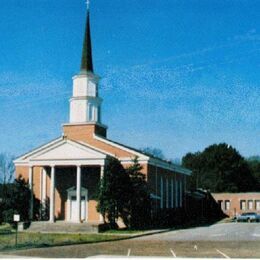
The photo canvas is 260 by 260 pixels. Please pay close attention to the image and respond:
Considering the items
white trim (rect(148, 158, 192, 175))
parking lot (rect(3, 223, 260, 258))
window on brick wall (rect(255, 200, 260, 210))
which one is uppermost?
white trim (rect(148, 158, 192, 175))

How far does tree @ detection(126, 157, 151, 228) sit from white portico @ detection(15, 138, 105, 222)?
2.40 metres

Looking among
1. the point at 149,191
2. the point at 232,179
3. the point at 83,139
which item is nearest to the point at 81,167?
the point at 83,139

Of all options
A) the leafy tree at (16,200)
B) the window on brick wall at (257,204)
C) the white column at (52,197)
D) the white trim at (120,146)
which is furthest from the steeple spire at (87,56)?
the window on brick wall at (257,204)

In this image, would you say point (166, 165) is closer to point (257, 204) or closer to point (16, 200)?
point (16, 200)

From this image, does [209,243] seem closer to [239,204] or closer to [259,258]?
[259,258]

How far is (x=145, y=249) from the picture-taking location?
2598 centimetres

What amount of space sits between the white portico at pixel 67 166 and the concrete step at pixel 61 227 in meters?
1.59

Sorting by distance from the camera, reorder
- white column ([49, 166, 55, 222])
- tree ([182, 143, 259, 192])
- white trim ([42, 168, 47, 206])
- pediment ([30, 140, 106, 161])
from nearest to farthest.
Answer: pediment ([30, 140, 106, 161]) < white column ([49, 166, 55, 222]) < white trim ([42, 168, 47, 206]) < tree ([182, 143, 259, 192])

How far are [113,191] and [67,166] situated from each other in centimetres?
601

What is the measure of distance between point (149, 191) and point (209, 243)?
52.7ft

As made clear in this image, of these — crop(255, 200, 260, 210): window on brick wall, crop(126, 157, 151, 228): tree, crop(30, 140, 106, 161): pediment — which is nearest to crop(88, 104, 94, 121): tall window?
crop(30, 140, 106, 161): pediment

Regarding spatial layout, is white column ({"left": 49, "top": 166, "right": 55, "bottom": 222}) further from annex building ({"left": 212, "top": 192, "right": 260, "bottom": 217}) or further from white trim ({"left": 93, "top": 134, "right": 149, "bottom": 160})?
annex building ({"left": 212, "top": 192, "right": 260, "bottom": 217})

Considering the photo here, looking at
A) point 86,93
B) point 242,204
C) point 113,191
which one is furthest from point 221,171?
point 113,191

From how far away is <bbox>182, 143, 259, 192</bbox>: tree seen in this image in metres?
88.6
